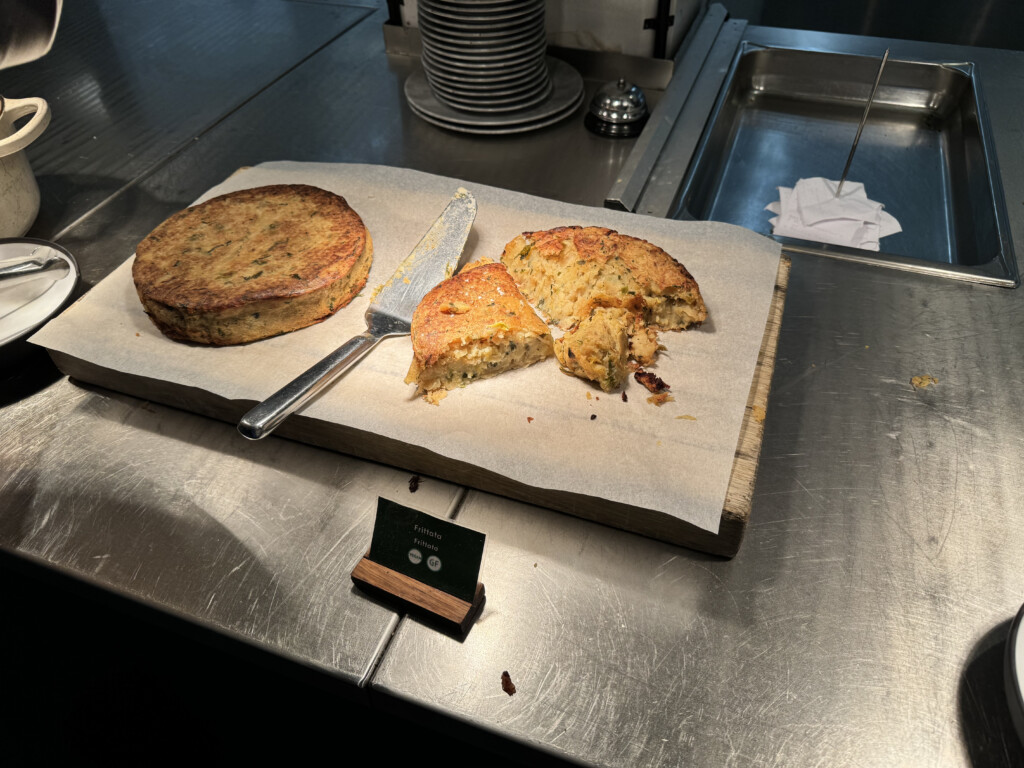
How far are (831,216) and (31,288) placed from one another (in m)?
1.83

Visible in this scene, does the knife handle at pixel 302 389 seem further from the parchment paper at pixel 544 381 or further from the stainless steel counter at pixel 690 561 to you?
the stainless steel counter at pixel 690 561

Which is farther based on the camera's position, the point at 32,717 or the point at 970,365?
the point at 32,717

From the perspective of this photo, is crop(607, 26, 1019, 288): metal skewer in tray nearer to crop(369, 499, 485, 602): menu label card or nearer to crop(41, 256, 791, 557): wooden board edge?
crop(41, 256, 791, 557): wooden board edge

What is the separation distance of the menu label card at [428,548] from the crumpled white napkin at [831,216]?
4.22 feet

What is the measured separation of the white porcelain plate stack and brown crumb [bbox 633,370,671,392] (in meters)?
1.09

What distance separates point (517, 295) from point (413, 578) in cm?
51

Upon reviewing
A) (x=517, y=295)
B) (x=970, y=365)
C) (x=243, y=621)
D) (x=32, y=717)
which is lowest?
(x=32, y=717)

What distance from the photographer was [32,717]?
157 cm

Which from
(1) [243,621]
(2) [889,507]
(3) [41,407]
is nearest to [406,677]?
(1) [243,621]

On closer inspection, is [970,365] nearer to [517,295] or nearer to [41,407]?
[517,295]

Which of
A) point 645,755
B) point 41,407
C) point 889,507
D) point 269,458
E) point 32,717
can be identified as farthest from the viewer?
point 32,717

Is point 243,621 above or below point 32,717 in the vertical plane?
above

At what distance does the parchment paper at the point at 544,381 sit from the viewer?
96 centimetres

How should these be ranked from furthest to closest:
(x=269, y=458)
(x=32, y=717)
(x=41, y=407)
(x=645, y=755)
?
(x=32, y=717) → (x=41, y=407) → (x=269, y=458) → (x=645, y=755)
